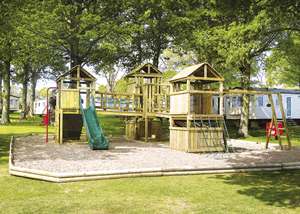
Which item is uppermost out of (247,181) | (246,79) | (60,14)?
(60,14)

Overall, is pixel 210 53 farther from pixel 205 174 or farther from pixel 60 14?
pixel 205 174

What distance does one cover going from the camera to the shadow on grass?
6.05 metres

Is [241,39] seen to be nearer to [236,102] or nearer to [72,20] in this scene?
[72,20]

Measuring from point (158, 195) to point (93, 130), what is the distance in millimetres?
8624

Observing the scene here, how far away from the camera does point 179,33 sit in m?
23.4

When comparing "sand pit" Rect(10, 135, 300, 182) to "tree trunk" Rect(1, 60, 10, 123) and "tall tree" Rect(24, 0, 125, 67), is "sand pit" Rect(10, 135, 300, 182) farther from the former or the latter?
"tree trunk" Rect(1, 60, 10, 123)

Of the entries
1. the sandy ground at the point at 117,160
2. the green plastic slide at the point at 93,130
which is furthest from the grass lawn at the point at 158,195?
the green plastic slide at the point at 93,130

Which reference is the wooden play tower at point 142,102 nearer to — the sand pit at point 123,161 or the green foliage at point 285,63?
the sand pit at point 123,161

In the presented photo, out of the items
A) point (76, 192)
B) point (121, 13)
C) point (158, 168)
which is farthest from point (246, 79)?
point (76, 192)

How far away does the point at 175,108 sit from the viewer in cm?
1373

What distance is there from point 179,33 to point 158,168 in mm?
17065

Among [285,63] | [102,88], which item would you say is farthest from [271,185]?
[102,88]

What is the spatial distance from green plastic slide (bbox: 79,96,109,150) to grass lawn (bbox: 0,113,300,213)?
204 inches

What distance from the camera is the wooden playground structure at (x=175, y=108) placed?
41.6 ft
